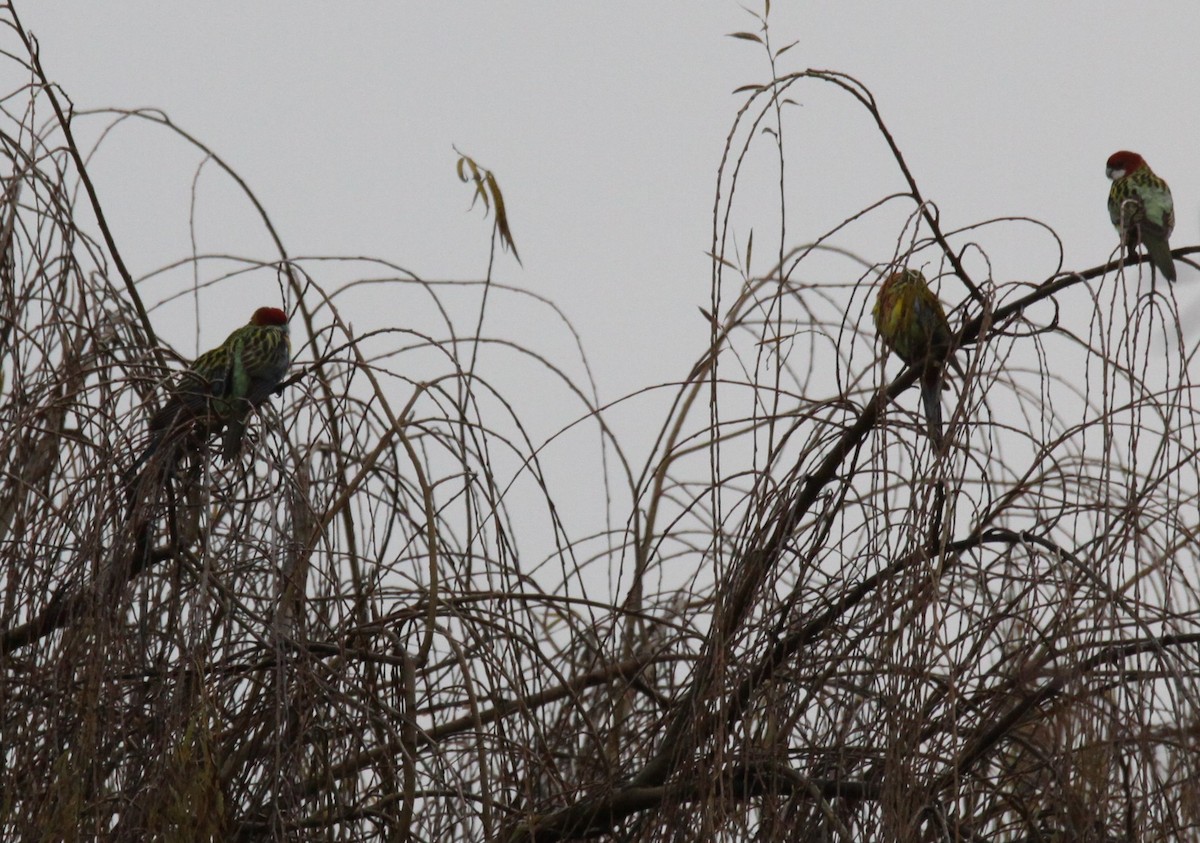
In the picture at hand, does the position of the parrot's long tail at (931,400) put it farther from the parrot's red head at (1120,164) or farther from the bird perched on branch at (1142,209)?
the parrot's red head at (1120,164)

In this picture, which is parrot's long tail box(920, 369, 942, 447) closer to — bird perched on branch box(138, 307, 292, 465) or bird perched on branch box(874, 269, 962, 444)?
bird perched on branch box(874, 269, 962, 444)

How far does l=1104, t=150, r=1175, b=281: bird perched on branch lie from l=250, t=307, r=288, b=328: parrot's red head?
2130 mm

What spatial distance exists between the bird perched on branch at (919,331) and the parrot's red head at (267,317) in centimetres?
164

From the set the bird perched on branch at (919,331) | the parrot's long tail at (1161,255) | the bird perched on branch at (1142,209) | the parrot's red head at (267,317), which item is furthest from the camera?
the parrot's red head at (267,317)

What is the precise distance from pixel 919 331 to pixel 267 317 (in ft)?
5.66

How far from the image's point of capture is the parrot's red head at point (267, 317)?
3.61m

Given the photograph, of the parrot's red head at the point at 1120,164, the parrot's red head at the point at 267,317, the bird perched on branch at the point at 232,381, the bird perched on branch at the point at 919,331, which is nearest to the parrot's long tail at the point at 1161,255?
the bird perched on branch at the point at 919,331

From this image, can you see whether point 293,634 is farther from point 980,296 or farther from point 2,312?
point 980,296

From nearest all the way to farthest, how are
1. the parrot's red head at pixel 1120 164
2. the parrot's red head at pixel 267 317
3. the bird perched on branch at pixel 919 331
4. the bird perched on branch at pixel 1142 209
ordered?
the bird perched on branch at pixel 919 331
the bird perched on branch at pixel 1142 209
the parrot's red head at pixel 267 317
the parrot's red head at pixel 1120 164

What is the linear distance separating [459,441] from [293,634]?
18.1 inches

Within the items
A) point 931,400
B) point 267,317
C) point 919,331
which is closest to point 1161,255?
point 931,400

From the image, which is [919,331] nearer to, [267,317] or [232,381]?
[232,381]

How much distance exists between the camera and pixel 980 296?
2262 mm

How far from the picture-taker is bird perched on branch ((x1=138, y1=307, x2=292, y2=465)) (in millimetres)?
2500
